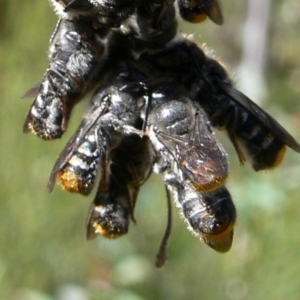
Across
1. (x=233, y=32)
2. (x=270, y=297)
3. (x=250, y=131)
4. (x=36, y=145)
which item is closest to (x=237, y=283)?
(x=270, y=297)

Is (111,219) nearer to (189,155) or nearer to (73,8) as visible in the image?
(189,155)

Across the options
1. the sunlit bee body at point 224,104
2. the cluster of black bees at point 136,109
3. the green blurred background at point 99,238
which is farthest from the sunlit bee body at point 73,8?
the green blurred background at point 99,238

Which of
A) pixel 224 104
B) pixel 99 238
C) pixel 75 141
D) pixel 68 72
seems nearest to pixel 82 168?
pixel 75 141

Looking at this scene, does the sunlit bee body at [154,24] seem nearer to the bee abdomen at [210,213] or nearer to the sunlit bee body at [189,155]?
the sunlit bee body at [189,155]

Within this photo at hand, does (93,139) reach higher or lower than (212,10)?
lower

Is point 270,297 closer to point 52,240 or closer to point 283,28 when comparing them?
point 52,240

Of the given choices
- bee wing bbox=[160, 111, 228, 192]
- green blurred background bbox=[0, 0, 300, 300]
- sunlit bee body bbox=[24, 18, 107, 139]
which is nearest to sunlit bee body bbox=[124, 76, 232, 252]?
bee wing bbox=[160, 111, 228, 192]

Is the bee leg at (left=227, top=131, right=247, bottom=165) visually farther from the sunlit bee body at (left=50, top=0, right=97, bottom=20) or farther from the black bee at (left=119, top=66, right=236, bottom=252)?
the sunlit bee body at (left=50, top=0, right=97, bottom=20)
